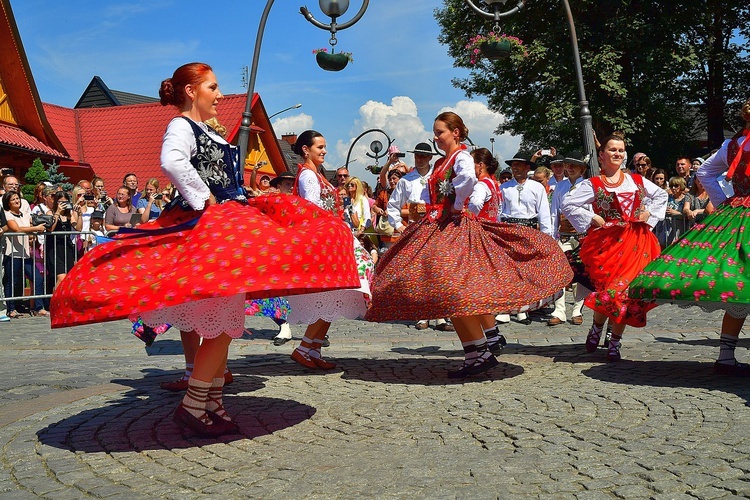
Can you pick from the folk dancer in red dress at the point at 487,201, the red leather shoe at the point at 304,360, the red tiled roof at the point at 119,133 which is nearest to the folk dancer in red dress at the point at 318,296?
the red leather shoe at the point at 304,360

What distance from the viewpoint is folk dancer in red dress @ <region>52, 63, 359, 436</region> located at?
430 cm

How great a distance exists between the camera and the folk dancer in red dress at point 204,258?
430 cm

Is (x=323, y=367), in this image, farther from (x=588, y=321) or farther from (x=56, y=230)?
(x=56, y=230)

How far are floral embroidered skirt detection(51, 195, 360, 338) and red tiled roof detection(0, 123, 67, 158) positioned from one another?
71.8 ft

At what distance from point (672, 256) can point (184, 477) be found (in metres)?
3.77

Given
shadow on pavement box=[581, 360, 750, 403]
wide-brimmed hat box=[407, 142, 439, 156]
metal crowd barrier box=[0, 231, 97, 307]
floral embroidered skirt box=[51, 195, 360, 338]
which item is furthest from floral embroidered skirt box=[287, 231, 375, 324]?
metal crowd barrier box=[0, 231, 97, 307]

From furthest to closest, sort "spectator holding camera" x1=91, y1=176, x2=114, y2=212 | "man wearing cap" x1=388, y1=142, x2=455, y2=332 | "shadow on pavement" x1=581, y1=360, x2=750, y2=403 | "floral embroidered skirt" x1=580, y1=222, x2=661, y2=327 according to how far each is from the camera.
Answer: "spectator holding camera" x1=91, y1=176, x2=114, y2=212 < "man wearing cap" x1=388, y1=142, x2=455, y2=332 < "floral embroidered skirt" x1=580, y1=222, x2=661, y2=327 < "shadow on pavement" x1=581, y1=360, x2=750, y2=403

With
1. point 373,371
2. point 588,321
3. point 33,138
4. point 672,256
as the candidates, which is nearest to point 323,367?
point 373,371

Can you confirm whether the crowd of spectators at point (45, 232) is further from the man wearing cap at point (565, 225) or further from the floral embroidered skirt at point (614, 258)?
the floral embroidered skirt at point (614, 258)

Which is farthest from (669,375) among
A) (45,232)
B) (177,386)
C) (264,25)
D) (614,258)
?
(45,232)

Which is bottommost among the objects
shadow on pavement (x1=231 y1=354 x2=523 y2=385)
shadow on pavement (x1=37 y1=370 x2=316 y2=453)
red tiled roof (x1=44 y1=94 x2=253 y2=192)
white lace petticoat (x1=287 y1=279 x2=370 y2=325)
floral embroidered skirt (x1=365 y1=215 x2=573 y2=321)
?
shadow on pavement (x1=37 y1=370 x2=316 y2=453)

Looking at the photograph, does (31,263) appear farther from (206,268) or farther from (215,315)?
(206,268)

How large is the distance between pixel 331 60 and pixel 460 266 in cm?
686

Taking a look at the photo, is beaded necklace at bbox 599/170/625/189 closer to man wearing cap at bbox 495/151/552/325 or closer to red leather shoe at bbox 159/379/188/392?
man wearing cap at bbox 495/151/552/325
